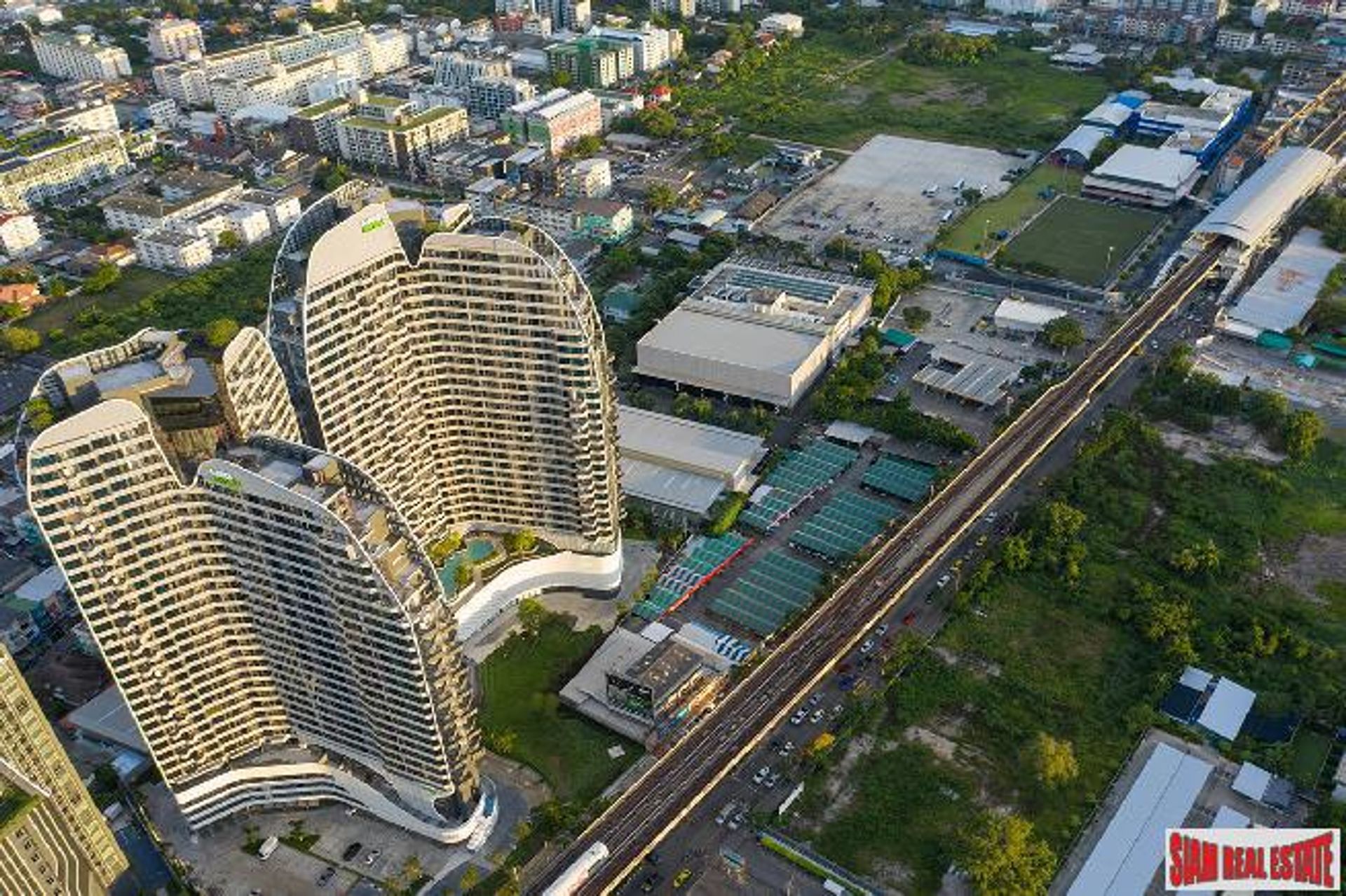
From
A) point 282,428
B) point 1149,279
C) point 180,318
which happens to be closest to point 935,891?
point 282,428

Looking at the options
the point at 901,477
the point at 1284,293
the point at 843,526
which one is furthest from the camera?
the point at 1284,293

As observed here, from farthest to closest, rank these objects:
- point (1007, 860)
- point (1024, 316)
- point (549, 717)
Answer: point (1024, 316) < point (549, 717) < point (1007, 860)

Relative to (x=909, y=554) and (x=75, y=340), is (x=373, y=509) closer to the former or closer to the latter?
(x=909, y=554)

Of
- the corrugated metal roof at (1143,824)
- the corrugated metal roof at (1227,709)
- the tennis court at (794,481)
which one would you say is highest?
the corrugated metal roof at (1143,824)

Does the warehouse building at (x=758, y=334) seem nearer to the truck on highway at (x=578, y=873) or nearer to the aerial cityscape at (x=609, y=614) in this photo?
the aerial cityscape at (x=609, y=614)

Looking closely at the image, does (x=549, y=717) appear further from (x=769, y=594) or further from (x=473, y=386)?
(x=473, y=386)

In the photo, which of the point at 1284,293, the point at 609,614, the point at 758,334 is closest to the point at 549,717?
the point at 609,614

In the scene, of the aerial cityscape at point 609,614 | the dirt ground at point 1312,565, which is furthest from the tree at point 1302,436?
the dirt ground at point 1312,565
